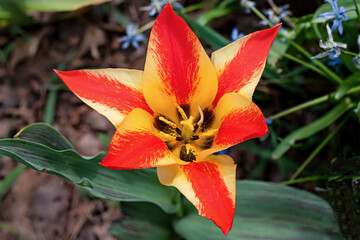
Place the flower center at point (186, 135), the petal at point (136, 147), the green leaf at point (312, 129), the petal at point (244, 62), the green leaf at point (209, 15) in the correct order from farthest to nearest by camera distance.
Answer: the green leaf at point (209, 15) < the green leaf at point (312, 129) < the flower center at point (186, 135) < the petal at point (244, 62) < the petal at point (136, 147)

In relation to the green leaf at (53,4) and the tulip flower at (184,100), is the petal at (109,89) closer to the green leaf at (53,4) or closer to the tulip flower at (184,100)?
the tulip flower at (184,100)

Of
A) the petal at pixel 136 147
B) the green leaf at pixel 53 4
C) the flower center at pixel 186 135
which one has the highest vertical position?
the green leaf at pixel 53 4

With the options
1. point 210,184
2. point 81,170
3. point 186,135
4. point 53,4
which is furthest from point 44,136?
point 53,4

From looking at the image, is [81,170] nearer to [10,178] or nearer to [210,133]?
[210,133]

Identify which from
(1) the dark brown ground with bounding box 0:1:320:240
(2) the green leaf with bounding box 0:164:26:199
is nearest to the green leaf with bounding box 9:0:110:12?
(1) the dark brown ground with bounding box 0:1:320:240

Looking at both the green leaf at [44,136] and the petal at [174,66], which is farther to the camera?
the green leaf at [44,136]

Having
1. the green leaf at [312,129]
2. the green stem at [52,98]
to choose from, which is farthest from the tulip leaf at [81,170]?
the green stem at [52,98]
